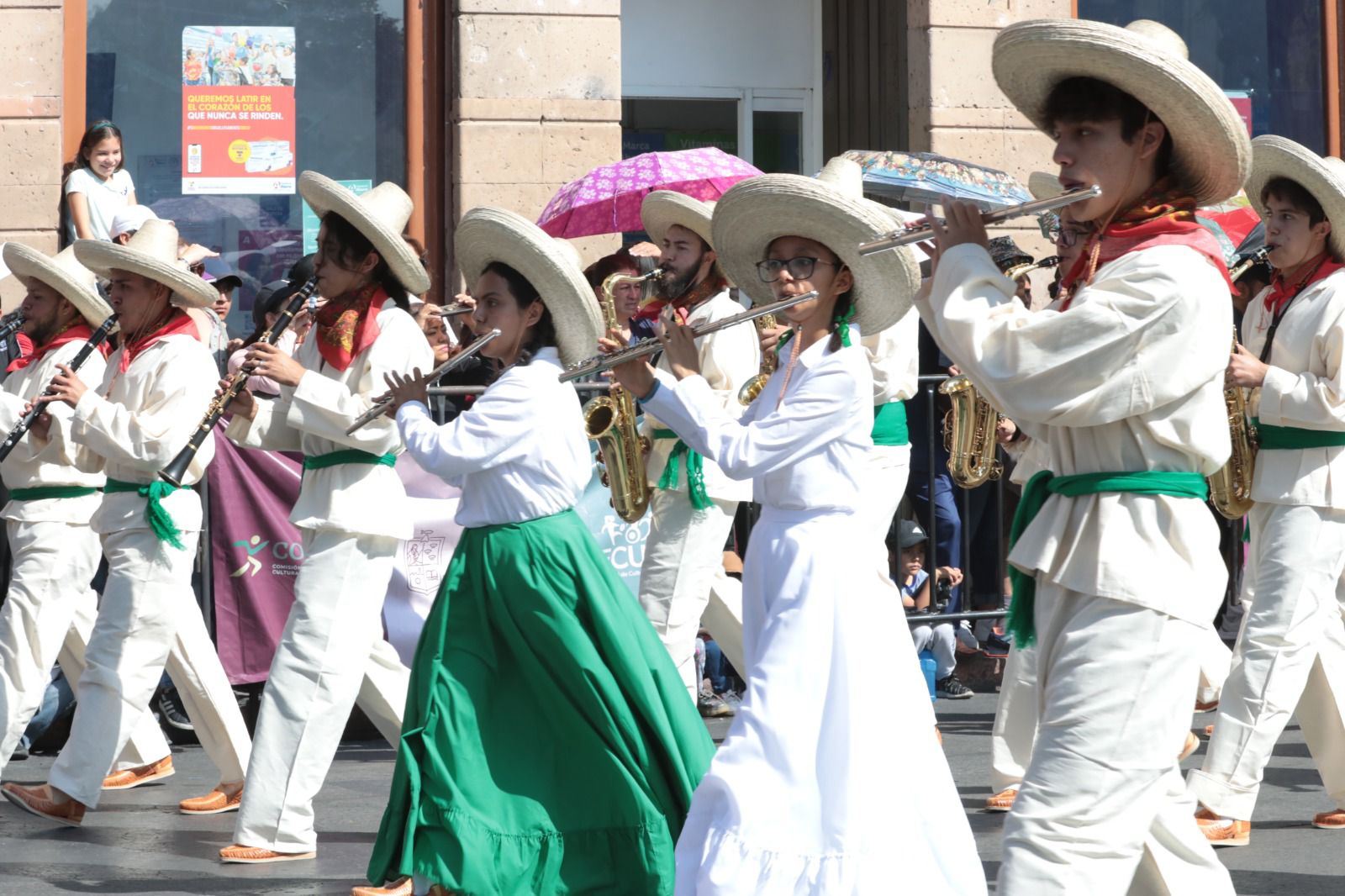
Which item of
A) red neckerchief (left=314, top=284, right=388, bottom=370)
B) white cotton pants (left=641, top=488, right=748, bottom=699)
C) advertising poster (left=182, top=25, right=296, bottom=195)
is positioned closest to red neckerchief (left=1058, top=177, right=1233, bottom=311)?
red neckerchief (left=314, top=284, right=388, bottom=370)

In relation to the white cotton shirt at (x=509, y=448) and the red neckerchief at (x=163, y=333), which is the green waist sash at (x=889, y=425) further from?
the red neckerchief at (x=163, y=333)

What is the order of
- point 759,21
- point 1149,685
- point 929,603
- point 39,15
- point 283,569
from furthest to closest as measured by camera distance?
1. point 759,21
2. point 39,15
3. point 929,603
4. point 283,569
5. point 1149,685

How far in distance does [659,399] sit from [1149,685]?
1683 mm

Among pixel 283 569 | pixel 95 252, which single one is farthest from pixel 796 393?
pixel 283 569

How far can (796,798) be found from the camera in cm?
529

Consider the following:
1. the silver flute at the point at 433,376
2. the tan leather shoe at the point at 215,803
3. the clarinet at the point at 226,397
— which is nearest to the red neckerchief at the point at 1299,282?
the silver flute at the point at 433,376

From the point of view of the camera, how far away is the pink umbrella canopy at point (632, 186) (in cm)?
988

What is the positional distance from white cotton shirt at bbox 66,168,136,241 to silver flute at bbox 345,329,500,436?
516 cm

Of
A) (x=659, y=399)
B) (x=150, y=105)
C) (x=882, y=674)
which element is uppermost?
(x=150, y=105)

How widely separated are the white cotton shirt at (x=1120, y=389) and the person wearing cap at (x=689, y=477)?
3.57 m

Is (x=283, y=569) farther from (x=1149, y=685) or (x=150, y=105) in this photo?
(x=1149, y=685)

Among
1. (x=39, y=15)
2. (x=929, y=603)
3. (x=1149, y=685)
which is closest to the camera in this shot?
(x=1149, y=685)

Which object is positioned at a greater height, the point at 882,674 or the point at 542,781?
the point at 882,674

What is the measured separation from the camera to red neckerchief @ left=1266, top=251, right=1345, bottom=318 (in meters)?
7.04
